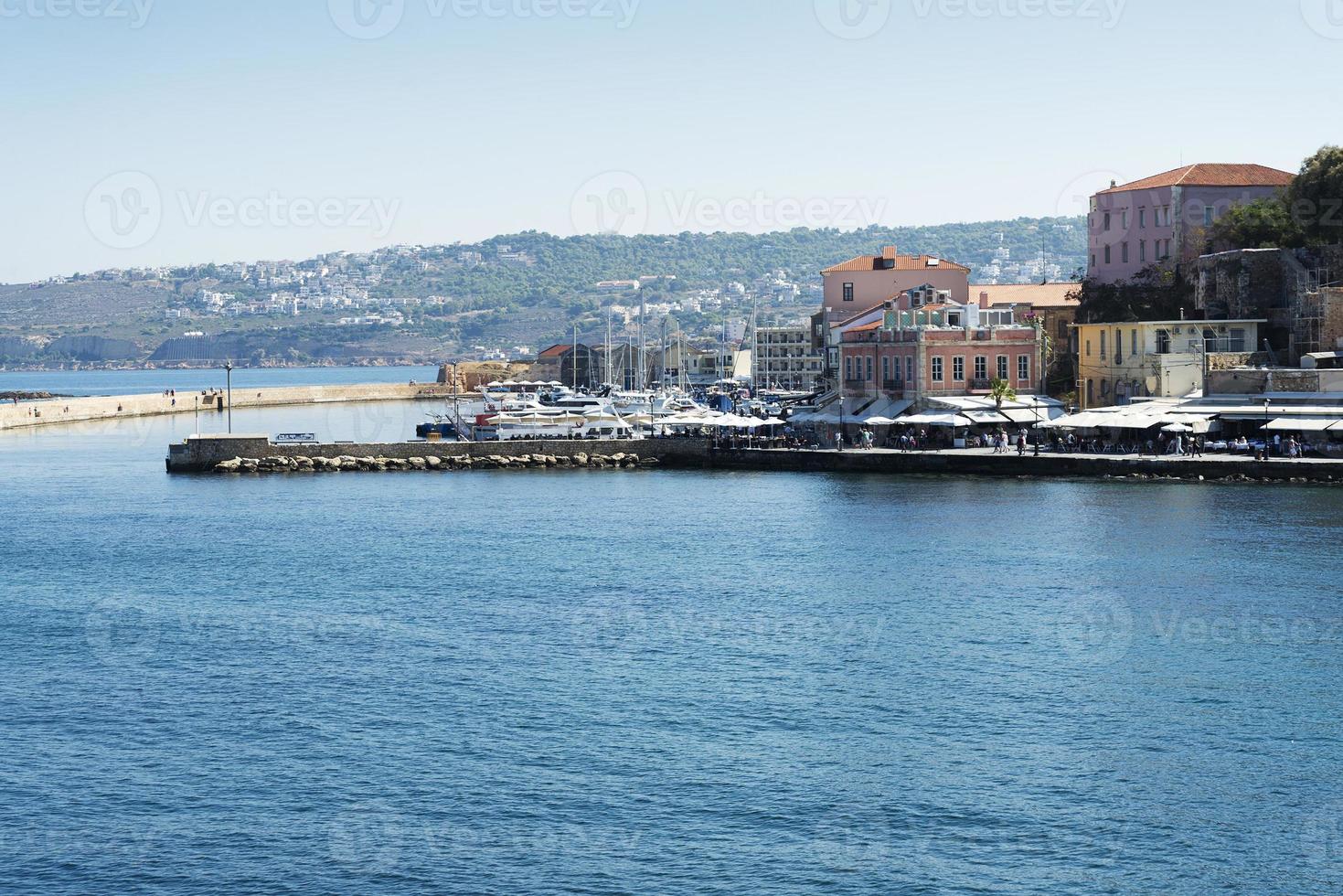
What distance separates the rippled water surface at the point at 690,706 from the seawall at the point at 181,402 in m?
65.5

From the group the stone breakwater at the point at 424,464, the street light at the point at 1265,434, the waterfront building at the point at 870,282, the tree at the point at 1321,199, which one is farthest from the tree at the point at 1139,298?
the stone breakwater at the point at 424,464

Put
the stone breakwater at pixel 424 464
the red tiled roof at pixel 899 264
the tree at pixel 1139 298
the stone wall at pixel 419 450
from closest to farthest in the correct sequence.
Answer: the stone breakwater at pixel 424 464 < the stone wall at pixel 419 450 < the tree at pixel 1139 298 < the red tiled roof at pixel 899 264

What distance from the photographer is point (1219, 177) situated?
75812 millimetres

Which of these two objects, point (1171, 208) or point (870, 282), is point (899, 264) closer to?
point (870, 282)

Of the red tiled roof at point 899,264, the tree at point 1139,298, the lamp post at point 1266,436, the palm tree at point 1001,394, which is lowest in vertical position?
the lamp post at point 1266,436

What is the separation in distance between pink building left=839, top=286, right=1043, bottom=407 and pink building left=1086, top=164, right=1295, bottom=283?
1211 centimetres

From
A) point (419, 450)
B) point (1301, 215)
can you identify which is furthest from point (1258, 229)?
point (419, 450)

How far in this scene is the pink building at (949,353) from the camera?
64.6 m

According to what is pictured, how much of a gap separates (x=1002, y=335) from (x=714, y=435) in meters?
12.8

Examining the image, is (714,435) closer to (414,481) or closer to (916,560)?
(414,481)

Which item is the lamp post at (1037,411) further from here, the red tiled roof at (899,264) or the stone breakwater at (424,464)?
the red tiled roof at (899,264)

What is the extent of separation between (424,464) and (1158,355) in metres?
29.9

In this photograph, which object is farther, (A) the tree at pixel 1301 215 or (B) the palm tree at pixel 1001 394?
(A) the tree at pixel 1301 215

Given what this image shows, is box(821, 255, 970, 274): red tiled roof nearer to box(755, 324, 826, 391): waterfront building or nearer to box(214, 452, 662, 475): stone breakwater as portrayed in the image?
box(214, 452, 662, 475): stone breakwater
